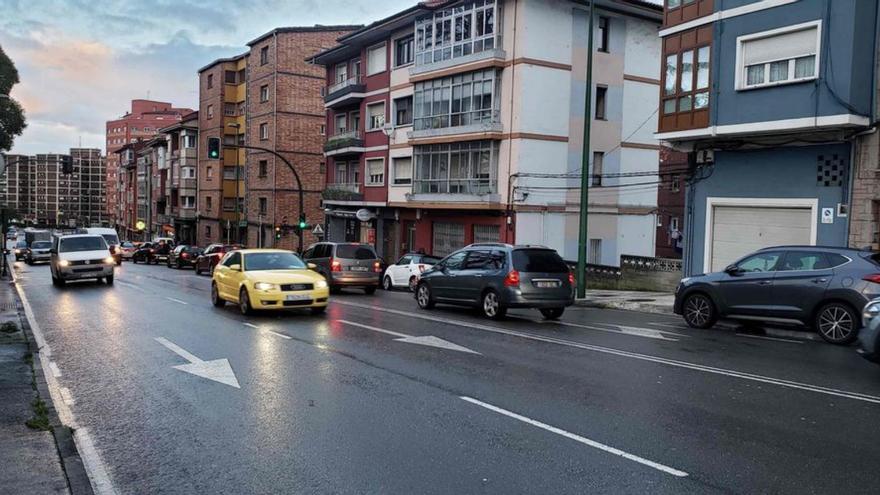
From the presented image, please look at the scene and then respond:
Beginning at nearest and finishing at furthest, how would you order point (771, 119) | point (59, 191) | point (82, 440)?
point (82, 440) < point (771, 119) < point (59, 191)

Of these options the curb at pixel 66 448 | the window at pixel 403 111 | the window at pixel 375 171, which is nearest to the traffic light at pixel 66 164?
the window at pixel 375 171

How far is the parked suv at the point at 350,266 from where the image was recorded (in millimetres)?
22734

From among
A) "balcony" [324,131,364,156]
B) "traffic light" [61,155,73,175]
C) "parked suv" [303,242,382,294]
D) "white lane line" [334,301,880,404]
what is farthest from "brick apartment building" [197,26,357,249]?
"white lane line" [334,301,880,404]

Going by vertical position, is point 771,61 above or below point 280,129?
below

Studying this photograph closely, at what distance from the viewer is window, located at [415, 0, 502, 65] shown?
2920 cm

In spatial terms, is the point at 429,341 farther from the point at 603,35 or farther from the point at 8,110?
the point at 8,110

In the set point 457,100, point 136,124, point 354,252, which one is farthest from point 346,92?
point 136,124

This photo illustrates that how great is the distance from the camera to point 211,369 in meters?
9.18

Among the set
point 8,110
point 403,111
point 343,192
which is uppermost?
point 8,110

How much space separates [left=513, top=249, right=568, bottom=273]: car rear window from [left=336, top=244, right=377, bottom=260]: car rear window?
30.5 ft

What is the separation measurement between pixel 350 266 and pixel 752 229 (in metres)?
12.2

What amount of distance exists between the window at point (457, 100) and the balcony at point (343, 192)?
7.17 metres

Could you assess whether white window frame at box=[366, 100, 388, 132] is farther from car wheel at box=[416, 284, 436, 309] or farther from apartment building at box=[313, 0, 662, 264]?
car wheel at box=[416, 284, 436, 309]

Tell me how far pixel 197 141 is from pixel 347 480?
66.5m
